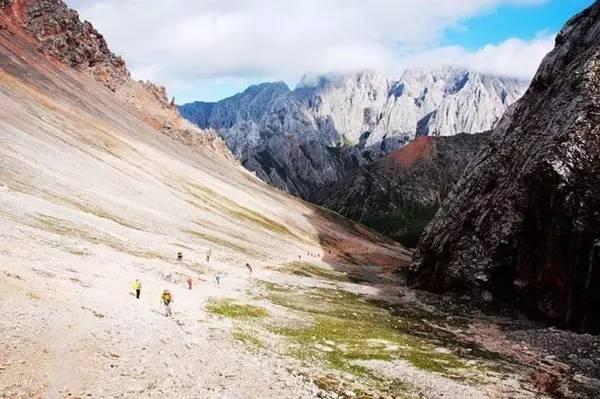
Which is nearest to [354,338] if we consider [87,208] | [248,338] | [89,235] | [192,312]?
[248,338]

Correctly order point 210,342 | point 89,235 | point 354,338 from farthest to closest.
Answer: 1. point 89,235
2. point 354,338
3. point 210,342

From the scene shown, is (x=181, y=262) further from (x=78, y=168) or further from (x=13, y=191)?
(x=78, y=168)

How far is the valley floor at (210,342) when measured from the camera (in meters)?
31.0

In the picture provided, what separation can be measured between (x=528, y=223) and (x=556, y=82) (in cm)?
2593

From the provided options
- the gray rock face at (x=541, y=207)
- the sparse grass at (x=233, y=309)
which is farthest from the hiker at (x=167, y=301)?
the gray rock face at (x=541, y=207)

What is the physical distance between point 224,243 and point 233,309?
47.2 m

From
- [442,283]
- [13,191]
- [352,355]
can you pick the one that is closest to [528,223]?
[442,283]

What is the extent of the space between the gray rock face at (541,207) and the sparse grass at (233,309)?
116 feet

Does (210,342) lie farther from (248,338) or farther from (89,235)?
(89,235)

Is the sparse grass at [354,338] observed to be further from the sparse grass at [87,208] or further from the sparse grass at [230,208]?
the sparse grass at [230,208]

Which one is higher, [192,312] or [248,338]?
[248,338]

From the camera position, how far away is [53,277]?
47281mm

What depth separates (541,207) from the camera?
7156 centimetres

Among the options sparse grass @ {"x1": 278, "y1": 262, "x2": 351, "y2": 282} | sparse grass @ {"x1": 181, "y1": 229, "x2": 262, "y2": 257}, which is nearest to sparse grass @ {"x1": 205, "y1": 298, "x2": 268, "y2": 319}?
sparse grass @ {"x1": 278, "y1": 262, "x2": 351, "y2": 282}
